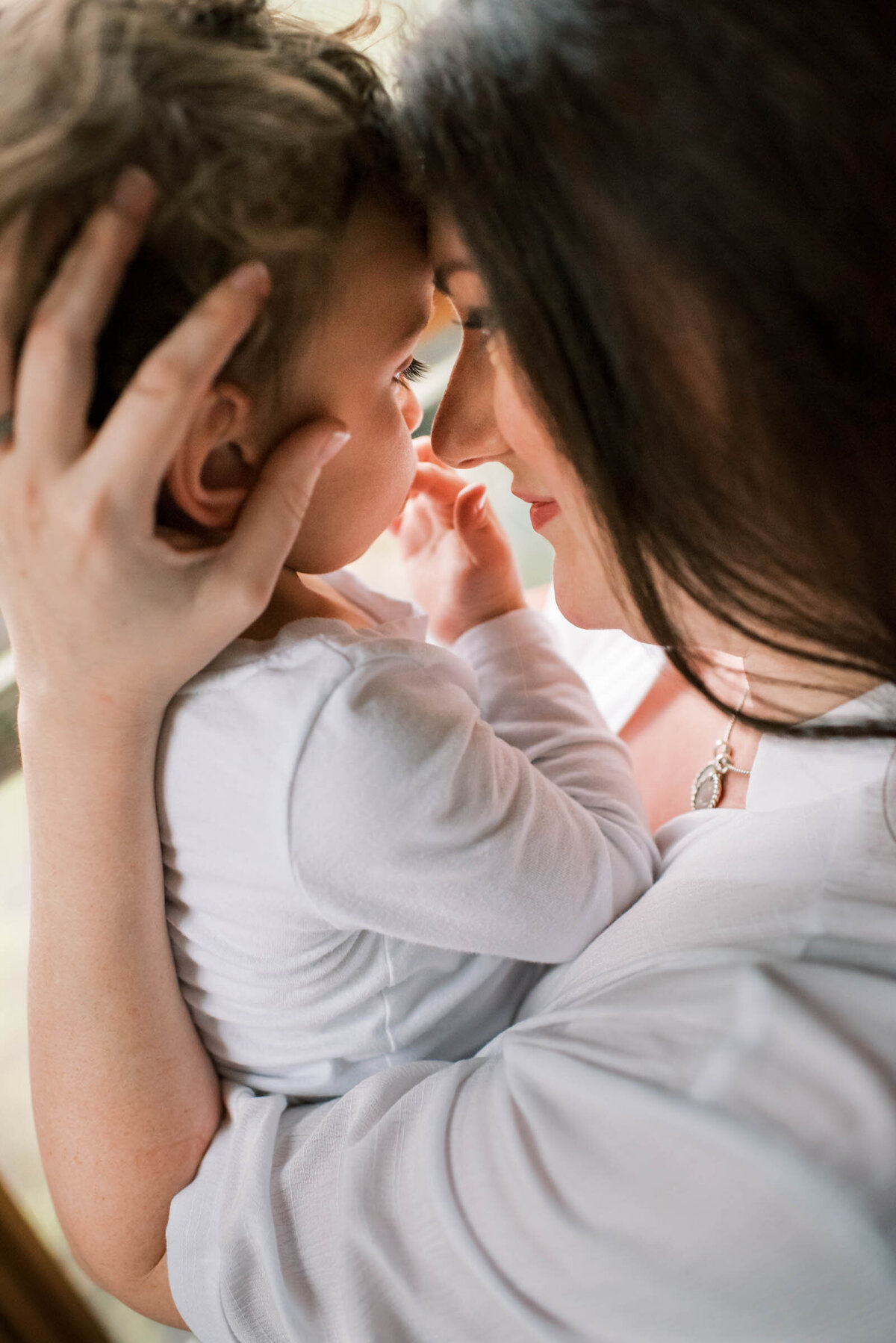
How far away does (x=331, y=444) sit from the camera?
70 centimetres

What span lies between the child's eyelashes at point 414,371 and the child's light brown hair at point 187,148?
0.18 m

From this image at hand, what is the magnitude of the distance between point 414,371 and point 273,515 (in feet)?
1.10

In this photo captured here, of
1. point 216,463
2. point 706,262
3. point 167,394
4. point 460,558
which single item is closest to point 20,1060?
point 460,558

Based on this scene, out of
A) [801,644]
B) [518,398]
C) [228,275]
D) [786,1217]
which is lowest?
[786,1217]

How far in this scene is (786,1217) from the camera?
0.53m

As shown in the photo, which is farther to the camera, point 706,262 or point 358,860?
point 358,860

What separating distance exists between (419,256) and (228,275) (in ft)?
0.79

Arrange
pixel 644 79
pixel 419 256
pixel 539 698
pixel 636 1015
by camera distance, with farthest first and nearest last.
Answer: pixel 539 698, pixel 419 256, pixel 636 1015, pixel 644 79

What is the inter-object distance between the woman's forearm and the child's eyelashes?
0.42 m

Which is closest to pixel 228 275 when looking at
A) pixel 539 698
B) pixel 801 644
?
pixel 801 644

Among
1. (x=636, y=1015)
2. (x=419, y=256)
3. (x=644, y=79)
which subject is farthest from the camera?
(x=419, y=256)

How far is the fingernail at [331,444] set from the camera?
0.70m

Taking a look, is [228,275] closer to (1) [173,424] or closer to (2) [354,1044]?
(1) [173,424]

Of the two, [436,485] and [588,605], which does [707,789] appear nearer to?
[588,605]
